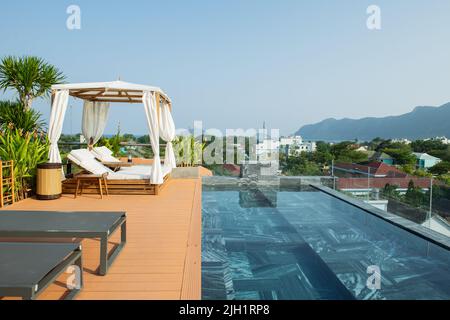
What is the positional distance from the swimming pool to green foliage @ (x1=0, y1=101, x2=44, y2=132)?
16.5ft

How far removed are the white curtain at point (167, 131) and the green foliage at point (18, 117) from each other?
3.36m

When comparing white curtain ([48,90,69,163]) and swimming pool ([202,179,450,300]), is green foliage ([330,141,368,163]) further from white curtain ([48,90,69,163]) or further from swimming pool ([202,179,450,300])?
white curtain ([48,90,69,163])

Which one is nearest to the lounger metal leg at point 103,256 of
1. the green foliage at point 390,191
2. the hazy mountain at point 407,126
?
the green foliage at point 390,191

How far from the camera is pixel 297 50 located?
1295 cm

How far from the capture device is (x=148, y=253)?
327cm

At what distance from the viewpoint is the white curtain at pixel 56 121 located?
6184mm

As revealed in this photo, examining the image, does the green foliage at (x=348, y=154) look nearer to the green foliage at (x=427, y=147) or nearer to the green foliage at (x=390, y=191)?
the green foliage at (x=390, y=191)

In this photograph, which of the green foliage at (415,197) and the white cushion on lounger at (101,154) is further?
the white cushion on lounger at (101,154)

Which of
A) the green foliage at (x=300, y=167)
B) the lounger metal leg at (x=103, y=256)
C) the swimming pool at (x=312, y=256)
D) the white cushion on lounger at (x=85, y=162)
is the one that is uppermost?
the white cushion on lounger at (x=85, y=162)

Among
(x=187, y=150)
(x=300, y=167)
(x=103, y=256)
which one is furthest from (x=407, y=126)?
(x=103, y=256)

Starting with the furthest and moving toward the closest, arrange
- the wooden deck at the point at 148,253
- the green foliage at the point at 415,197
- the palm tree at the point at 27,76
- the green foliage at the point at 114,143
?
the green foliage at the point at 114,143 → the palm tree at the point at 27,76 → the green foliage at the point at 415,197 → the wooden deck at the point at 148,253

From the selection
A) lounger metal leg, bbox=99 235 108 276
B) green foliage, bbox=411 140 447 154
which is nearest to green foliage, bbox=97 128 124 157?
lounger metal leg, bbox=99 235 108 276
